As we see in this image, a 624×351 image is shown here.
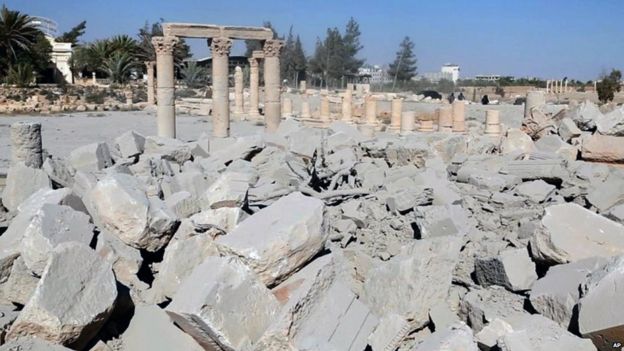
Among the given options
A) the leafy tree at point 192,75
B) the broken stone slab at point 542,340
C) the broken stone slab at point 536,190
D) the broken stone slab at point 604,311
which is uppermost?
the leafy tree at point 192,75

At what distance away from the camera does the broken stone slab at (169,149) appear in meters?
9.34

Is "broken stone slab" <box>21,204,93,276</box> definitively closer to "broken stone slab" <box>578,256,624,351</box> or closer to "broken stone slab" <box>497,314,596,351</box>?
"broken stone slab" <box>497,314,596,351</box>

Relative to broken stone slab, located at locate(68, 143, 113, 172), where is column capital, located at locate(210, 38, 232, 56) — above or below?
above

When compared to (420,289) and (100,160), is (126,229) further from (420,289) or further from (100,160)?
(100,160)

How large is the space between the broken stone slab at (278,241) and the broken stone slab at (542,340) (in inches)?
64.1

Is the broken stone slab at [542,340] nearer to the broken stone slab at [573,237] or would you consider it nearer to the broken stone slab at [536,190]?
the broken stone slab at [573,237]

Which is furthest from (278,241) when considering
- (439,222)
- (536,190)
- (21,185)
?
(536,190)

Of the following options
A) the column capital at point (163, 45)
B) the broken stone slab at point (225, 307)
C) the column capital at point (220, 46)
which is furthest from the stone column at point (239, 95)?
the broken stone slab at point (225, 307)

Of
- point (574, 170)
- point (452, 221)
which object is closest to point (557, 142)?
point (574, 170)

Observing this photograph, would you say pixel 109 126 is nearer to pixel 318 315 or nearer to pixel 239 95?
pixel 239 95

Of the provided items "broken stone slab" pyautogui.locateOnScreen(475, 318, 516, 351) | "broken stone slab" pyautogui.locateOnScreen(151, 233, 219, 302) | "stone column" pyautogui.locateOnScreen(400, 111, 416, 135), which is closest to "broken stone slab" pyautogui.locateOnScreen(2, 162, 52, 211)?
"broken stone slab" pyautogui.locateOnScreen(151, 233, 219, 302)

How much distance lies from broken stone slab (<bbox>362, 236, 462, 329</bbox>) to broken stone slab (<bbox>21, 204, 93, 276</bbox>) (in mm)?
2518

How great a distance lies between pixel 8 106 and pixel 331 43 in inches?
1740

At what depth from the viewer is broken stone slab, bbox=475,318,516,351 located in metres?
4.19
